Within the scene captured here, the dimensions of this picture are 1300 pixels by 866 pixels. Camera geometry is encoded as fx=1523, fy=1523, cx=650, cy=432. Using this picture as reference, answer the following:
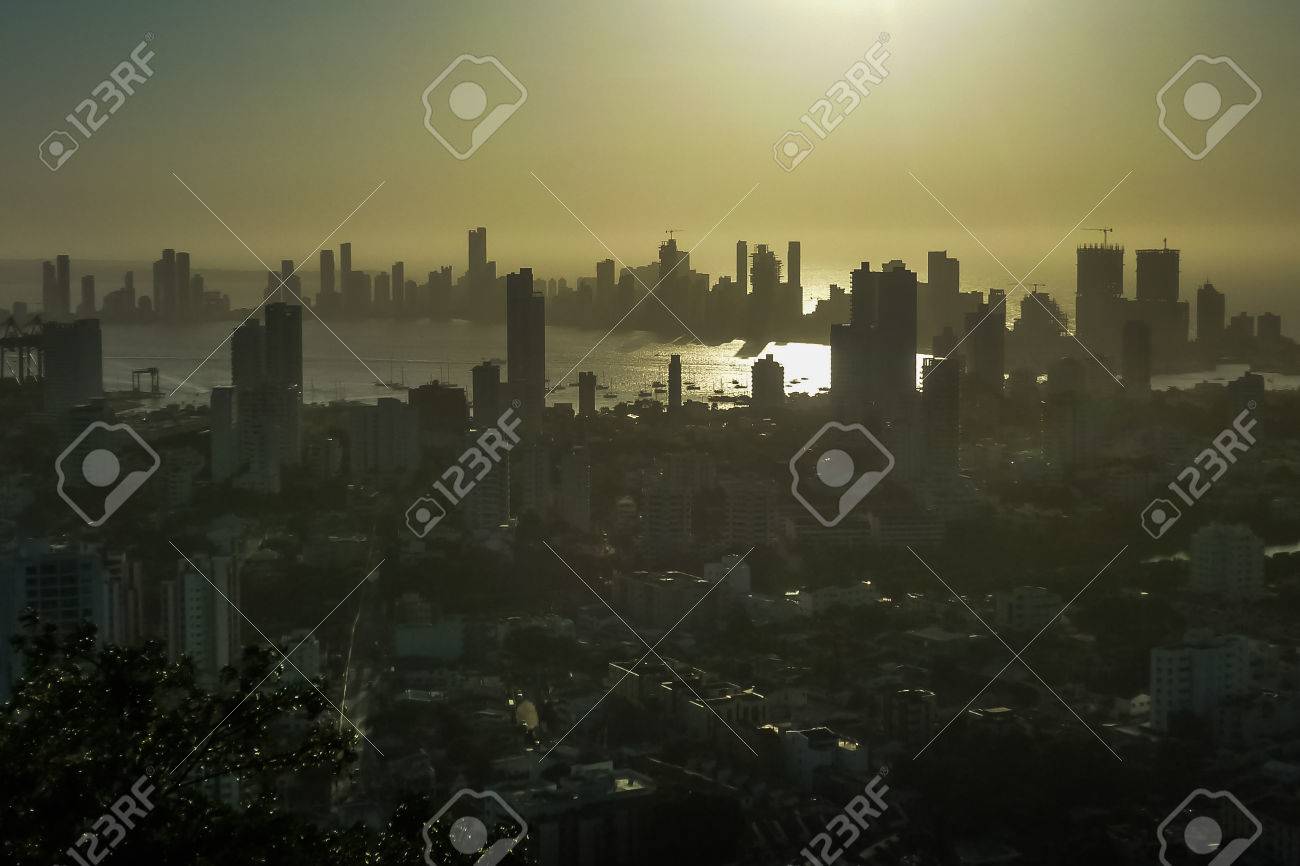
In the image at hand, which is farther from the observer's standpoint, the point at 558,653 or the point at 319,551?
the point at 319,551

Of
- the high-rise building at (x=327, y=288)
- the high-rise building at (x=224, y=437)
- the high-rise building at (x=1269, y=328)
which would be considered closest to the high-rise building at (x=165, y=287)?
the high-rise building at (x=327, y=288)

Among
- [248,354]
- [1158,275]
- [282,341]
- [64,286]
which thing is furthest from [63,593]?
[1158,275]

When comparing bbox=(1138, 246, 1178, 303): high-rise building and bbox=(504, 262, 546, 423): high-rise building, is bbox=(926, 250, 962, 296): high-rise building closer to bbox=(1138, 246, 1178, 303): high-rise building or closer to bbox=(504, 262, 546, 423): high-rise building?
bbox=(1138, 246, 1178, 303): high-rise building

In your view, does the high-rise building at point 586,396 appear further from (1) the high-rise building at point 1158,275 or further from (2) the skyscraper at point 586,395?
(1) the high-rise building at point 1158,275

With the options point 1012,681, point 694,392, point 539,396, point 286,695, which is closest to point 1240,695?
point 1012,681

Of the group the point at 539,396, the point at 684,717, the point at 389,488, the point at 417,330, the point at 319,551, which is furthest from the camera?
the point at 417,330

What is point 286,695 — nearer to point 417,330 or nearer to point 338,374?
point 338,374
